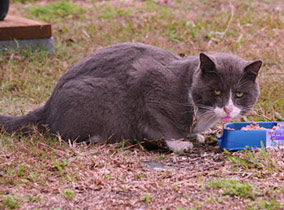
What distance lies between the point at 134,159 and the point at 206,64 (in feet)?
2.90

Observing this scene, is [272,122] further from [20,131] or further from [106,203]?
[20,131]

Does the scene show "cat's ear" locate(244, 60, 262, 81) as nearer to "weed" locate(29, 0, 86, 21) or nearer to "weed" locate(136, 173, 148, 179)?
"weed" locate(136, 173, 148, 179)

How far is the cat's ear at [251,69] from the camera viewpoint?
3373 millimetres

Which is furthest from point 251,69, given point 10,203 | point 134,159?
point 10,203

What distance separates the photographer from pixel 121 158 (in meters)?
3.35

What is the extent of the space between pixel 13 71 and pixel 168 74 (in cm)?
255

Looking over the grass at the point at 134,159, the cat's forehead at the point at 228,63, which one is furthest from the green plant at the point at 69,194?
the cat's forehead at the point at 228,63

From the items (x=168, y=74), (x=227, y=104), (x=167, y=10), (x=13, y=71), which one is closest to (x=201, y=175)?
(x=227, y=104)

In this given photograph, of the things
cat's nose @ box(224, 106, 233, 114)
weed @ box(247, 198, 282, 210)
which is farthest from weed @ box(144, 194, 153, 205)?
cat's nose @ box(224, 106, 233, 114)

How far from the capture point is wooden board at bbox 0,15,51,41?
237 inches

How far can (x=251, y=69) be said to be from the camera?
11.2ft

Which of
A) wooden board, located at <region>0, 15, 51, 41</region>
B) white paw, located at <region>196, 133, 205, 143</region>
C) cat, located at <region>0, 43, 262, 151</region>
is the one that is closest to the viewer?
cat, located at <region>0, 43, 262, 151</region>

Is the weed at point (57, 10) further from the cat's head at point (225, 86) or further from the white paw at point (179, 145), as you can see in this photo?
the cat's head at point (225, 86)

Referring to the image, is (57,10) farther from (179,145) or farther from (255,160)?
(255,160)
